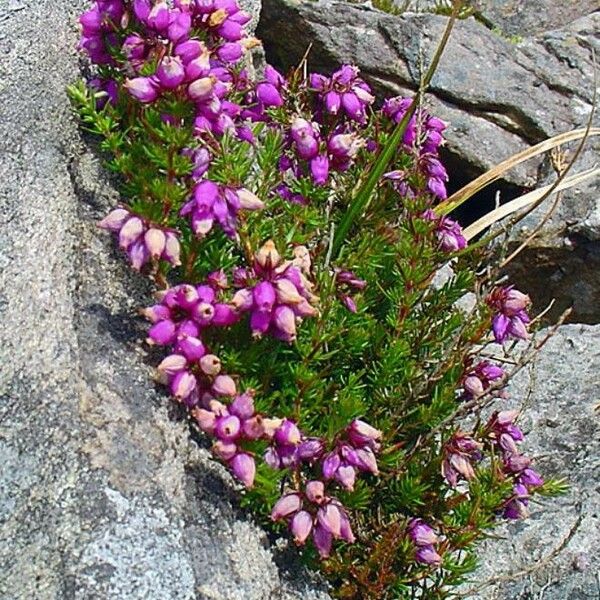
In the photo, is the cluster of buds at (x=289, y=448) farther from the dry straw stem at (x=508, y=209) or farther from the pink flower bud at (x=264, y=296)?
the dry straw stem at (x=508, y=209)

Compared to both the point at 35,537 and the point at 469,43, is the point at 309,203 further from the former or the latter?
the point at 469,43

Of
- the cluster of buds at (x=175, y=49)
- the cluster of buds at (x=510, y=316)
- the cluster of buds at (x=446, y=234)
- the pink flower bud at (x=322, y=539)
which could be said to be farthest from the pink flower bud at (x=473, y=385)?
the cluster of buds at (x=175, y=49)

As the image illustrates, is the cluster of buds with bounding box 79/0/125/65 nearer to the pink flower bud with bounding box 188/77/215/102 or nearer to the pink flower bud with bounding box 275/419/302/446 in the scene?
the pink flower bud with bounding box 188/77/215/102

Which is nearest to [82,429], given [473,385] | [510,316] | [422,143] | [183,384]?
[183,384]

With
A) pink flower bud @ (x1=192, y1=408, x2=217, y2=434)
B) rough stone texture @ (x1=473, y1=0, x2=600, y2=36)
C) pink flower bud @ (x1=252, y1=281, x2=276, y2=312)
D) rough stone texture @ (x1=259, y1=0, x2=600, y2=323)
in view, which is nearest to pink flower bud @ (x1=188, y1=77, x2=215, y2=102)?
pink flower bud @ (x1=252, y1=281, x2=276, y2=312)

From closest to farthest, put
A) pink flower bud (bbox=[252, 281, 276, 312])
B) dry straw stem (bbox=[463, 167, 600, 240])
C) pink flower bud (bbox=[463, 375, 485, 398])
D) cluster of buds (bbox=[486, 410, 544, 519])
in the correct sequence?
pink flower bud (bbox=[252, 281, 276, 312]), cluster of buds (bbox=[486, 410, 544, 519]), pink flower bud (bbox=[463, 375, 485, 398]), dry straw stem (bbox=[463, 167, 600, 240])

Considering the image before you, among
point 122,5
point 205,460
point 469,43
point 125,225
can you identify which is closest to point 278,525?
point 205,460
